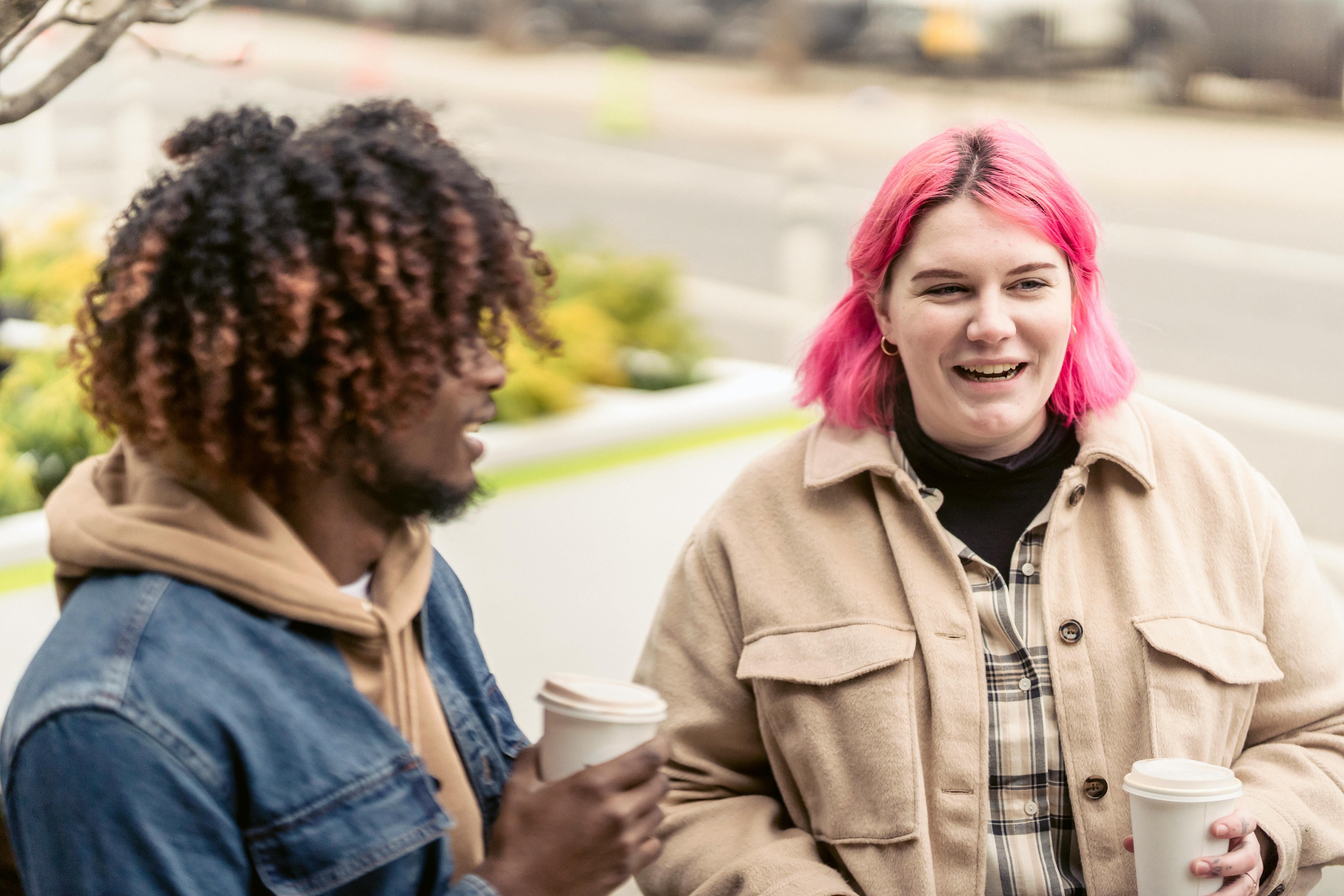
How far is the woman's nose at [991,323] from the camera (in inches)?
78.7

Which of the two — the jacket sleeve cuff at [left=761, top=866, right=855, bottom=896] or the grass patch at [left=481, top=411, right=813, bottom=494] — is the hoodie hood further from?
the grass patch at [left=481, top=411, right=813, bottom=494]

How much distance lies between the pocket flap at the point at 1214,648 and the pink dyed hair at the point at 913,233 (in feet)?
1.16

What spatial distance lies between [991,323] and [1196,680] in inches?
23.8

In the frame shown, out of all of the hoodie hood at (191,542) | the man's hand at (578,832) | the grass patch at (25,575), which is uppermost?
the hoodie hood at (191,542)

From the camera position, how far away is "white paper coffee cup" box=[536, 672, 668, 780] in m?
1.51

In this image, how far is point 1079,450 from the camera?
2.15 meters

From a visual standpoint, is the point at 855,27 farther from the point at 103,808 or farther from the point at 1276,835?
the point at 103,808

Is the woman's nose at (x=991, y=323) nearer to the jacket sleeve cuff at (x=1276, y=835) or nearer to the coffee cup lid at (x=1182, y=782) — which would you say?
the coffee cup lid at (x=1182, y=782)

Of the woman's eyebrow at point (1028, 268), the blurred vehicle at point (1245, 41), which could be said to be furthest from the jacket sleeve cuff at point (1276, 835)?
the blurred vehicle at point (1245, 41)

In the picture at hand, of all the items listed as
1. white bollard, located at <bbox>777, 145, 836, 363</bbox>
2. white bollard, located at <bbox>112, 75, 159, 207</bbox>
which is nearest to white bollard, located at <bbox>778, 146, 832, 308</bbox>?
white bollard, located at <bbox>777, 145, 836, 363</bbox>

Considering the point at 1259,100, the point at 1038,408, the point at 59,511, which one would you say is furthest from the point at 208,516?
the point at 1259,100

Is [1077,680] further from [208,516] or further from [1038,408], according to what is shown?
[208,516]

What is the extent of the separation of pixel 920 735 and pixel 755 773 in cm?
32

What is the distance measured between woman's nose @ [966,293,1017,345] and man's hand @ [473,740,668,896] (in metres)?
0.82
